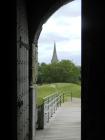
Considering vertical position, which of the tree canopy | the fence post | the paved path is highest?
the tree canopy

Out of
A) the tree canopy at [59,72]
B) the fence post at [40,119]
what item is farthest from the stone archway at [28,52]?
the tree canopy at [59,72]

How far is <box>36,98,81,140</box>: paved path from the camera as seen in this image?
1153 centimetres

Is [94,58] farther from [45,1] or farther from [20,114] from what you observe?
[45,1]

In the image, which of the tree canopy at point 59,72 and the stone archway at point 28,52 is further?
the tree canopy at point 59,72

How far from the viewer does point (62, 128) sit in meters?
13.2

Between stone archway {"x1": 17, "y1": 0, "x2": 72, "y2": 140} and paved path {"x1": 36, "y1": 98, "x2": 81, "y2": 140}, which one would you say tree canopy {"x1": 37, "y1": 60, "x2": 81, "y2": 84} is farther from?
stone archway {"x1": 17, "y1": 0, "x2": 72, "y2": 140}

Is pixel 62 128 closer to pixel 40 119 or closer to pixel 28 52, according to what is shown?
pixel 40 119

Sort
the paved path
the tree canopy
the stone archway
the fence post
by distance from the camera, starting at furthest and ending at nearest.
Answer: the tree canopy, the fence post, the paved path, the stone archway

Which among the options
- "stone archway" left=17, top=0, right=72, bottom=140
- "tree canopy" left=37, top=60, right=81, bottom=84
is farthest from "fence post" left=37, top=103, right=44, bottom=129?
"tree canopy" left=37, top=60, right=81, bottom=84

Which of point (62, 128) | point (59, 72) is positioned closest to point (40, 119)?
point (62, 128)

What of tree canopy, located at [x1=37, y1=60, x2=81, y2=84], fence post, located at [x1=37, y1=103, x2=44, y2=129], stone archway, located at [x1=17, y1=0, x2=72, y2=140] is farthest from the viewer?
tree canopy, located at [x1=37, y1=60, x2=81, y2=84]

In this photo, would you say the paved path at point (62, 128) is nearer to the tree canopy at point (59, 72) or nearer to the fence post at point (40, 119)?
the fence post at point (40, 119)

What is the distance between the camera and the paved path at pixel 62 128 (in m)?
11.5

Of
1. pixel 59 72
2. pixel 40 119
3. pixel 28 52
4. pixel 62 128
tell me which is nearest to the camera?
pixel 28 52
